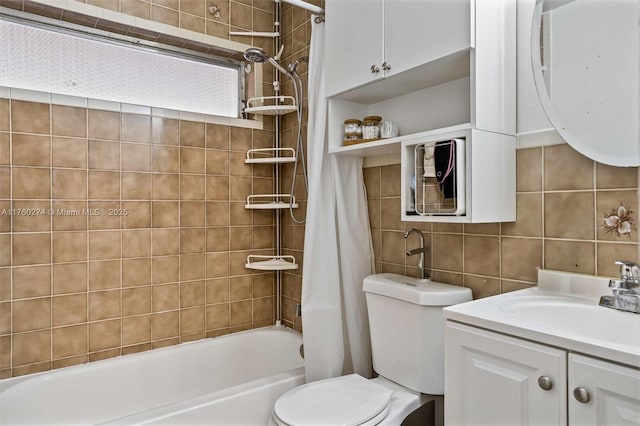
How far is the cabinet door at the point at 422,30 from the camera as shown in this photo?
1.26 meters

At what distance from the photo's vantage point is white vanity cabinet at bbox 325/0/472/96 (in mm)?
1291

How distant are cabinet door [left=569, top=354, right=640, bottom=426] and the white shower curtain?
109 centimetres

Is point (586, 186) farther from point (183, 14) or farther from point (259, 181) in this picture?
point (183, 14)

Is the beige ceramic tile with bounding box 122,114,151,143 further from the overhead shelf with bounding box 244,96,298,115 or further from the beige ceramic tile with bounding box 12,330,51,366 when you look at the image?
the beige ceramic tile with bounding box 12,330,51,366

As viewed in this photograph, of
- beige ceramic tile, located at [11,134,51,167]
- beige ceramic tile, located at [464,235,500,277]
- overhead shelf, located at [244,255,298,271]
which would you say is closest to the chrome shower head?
beige ceramic tile, located at [11,134,51,167]

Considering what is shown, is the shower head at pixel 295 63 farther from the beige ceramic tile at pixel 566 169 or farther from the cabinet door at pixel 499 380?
the cabinet door at pixel 499 380

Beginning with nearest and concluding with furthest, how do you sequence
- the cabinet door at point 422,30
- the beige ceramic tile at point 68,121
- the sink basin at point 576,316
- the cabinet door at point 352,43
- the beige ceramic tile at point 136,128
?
the sink basin at point 576,316 → the cabinet door at point 422,30 → the cabinet door at point 352,43 → the beige ceramic tile at point 68,121 → the beige ceramic tile at point 136,128

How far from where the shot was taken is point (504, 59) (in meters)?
1.33

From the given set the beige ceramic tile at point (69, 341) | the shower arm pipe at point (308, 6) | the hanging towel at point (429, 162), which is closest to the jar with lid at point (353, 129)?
the hanging towel at point (429, 162)

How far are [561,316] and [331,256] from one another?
96cm

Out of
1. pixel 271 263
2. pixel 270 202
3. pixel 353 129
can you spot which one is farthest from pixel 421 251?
pixel 270 202

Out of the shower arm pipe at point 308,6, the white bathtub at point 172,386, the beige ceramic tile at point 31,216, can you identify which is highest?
the shower arm pipe at point 308,6

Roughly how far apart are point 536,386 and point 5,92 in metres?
2.29

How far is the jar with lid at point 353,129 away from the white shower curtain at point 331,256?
121 millimetres
